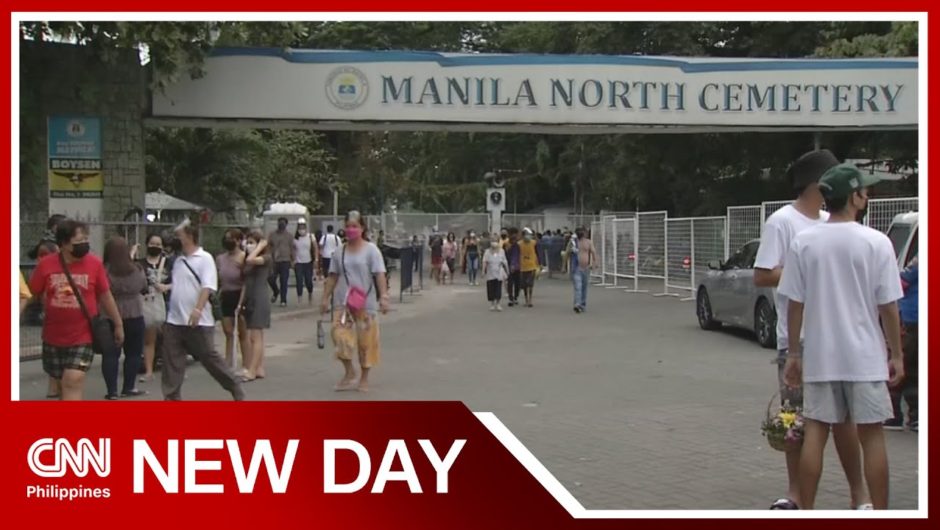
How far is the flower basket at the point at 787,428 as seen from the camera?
5773 mm

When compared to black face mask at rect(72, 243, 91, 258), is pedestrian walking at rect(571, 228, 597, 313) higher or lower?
lower

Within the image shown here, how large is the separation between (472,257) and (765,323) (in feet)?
56.2

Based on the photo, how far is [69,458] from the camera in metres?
5.35

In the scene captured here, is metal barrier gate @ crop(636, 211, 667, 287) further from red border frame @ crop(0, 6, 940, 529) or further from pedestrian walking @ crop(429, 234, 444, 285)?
red border frame @ crop(0, 6, 940, 529)

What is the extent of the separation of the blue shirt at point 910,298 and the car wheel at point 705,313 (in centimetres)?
825

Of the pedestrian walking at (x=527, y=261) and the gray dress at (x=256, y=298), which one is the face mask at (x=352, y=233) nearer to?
the gray dress at (x=256, y=298)

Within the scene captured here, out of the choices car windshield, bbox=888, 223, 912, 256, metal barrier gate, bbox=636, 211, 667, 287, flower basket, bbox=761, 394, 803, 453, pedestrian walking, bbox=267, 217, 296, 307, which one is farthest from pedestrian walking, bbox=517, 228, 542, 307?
flower basket, bbox=761, 394, 803, 453

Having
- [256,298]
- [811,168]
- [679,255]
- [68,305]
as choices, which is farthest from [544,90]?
[811,168]

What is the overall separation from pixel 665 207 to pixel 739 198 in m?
5.55

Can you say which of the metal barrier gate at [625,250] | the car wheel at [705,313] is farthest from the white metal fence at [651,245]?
the car wheel at [705,313]

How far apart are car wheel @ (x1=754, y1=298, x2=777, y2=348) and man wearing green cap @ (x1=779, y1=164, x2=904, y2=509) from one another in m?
8.53

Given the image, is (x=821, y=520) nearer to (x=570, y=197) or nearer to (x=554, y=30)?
(x=554, y=30)

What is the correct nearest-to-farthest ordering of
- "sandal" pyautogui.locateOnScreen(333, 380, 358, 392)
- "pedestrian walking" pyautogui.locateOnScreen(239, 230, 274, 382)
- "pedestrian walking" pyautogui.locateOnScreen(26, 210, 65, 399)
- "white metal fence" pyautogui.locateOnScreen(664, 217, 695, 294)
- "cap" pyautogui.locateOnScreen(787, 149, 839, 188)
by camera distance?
"cap" pyautogui.locateOnScreen(787, 149, 839, 188) < "pedestrian walking" pyautogui.locateOnScreen(26, 210, 65, 399) < "sandal" pyautogui.locateOnScreen(333, 380, 358, 392) < "pedestrian walking" pyautogui.locateOnScreen(239, 230, 274, 382) < "white metal fence" pyautogui.locateOnScreen(664, 217, 695, 294)

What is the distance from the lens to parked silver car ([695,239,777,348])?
14.1 metres
